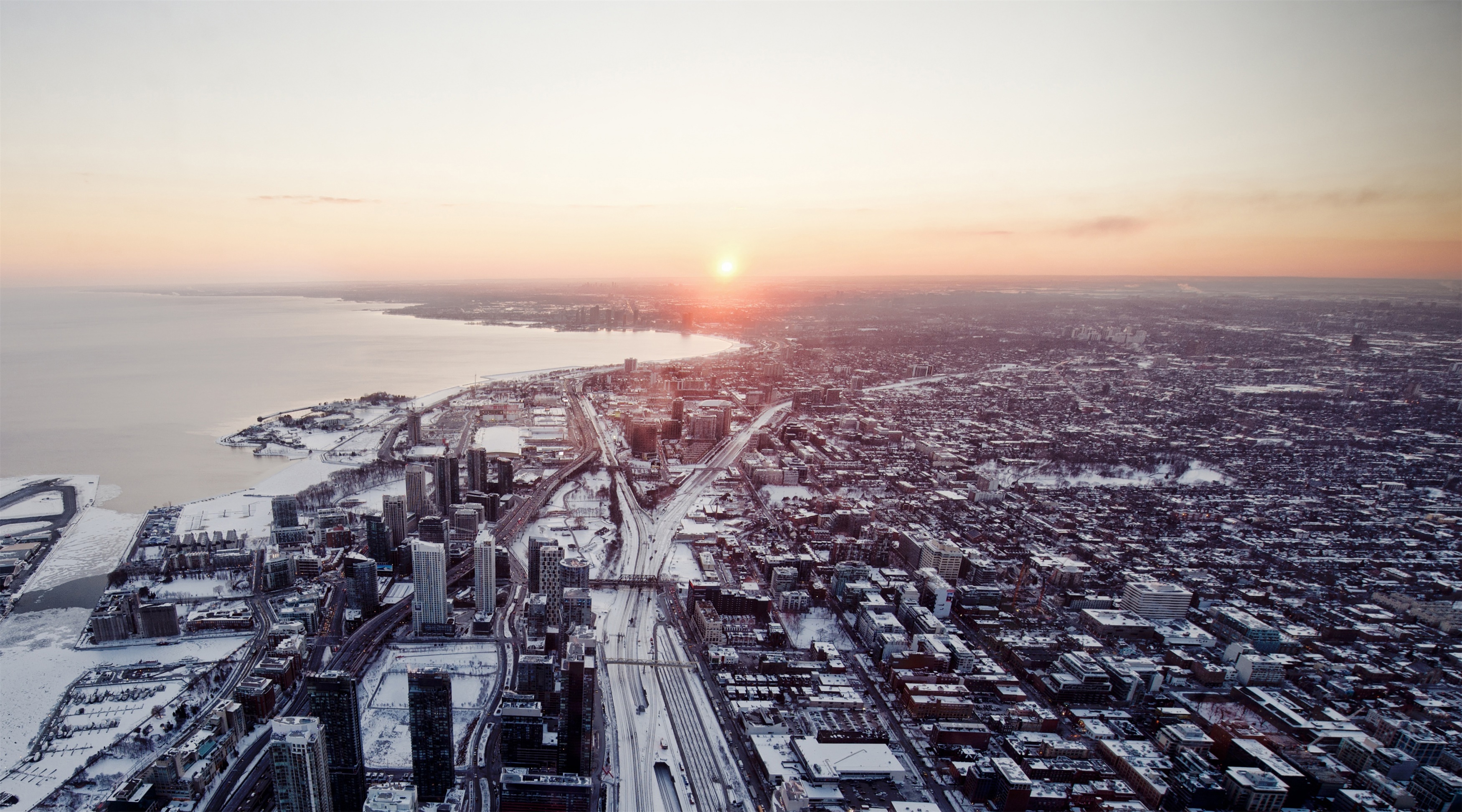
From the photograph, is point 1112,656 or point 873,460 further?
point 873,460

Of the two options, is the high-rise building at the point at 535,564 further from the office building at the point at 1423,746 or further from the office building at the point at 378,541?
the office building at the point at 1423,746

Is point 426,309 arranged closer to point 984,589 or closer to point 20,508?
point 20,508

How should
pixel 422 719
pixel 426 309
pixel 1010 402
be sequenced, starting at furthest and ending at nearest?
1. pixel 426 309
2. pixel 1010 402
3. pixel 422 719

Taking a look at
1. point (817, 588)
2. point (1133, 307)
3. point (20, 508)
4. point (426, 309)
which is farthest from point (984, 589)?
point (426, 309)

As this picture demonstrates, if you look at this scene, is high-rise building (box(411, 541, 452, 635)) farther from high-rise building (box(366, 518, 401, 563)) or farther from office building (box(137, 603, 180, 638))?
office building (box(137, 603, 180, 638))

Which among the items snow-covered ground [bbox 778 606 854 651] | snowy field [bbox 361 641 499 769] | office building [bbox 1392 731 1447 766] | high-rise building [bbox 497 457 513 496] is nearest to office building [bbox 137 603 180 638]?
snowy field [bbox 361 641 499 769]

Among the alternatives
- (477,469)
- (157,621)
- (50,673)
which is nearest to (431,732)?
(157,621)
